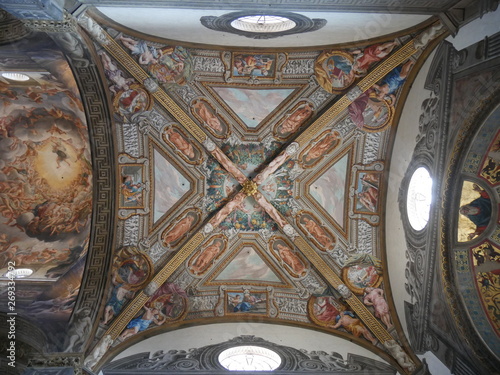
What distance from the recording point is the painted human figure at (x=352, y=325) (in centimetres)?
1123

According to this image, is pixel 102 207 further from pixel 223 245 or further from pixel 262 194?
pixel 262 194

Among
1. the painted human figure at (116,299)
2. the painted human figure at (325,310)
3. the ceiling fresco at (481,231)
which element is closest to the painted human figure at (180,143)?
the painted human figure at (116,299)

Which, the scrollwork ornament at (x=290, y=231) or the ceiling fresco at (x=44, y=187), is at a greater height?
the ceiling fresco at (x=44, y=187)

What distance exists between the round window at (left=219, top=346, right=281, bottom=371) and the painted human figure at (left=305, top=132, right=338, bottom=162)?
4476mm

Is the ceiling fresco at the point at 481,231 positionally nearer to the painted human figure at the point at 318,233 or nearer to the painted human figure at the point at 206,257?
the painted human figure at the point at 318,233

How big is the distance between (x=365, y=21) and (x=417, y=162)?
10.1 ft

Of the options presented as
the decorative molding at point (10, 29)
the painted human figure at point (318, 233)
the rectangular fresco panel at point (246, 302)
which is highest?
the decorative molding at point (10, 29)

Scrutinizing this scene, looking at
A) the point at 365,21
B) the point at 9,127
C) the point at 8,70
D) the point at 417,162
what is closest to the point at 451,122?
the point at 417,162

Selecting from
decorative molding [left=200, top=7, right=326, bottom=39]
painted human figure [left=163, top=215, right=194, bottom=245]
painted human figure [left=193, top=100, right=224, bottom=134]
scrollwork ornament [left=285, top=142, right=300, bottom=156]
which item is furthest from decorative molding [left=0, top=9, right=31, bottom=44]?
scrollwork ornament [left=285, top=142, right=300, bottom=156]

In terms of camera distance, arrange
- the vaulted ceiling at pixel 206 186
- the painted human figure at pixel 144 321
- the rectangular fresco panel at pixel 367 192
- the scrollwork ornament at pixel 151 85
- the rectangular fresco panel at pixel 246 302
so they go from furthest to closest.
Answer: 1. the rectangular fresco panel at pixel 246 302
2. the rectangular fresco panel at pixel 367 192
3. the painted human figure at pixel 144 321
4. the scrollwork ornament at pixel 151 85
5. the vaulted ceiling at pixel 206 186

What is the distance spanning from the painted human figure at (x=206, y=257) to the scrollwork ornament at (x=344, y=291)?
9.71 feet

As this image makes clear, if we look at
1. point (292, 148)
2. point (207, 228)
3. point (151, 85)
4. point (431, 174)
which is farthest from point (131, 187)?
point (431, 174)

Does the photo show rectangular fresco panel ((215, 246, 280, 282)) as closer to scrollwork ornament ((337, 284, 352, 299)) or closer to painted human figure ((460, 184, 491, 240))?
scrollwork ornament ((337, 284, 352, 299))

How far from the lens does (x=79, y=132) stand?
1219cm
